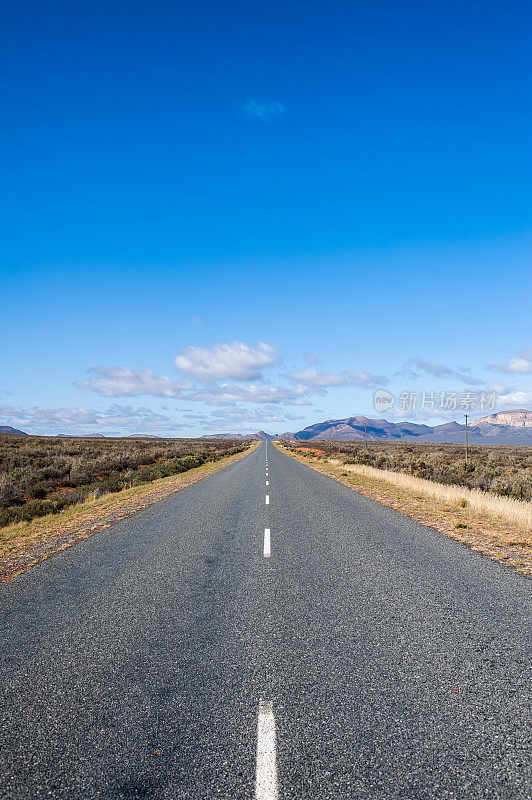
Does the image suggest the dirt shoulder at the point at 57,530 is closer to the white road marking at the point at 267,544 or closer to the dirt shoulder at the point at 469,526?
the white road marking at the point at 267,544

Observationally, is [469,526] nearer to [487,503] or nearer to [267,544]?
[487,503]

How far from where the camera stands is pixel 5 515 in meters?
12.5

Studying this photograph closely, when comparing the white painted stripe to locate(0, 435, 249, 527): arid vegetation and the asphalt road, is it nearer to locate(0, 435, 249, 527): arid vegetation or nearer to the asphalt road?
the asphalt road

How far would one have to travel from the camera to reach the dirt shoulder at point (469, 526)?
26.6 ft

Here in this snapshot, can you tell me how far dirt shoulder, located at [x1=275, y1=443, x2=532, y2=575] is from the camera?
8094 millimetres

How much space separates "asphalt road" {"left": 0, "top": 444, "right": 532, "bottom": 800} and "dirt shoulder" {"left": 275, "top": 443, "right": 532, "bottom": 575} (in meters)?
0.73

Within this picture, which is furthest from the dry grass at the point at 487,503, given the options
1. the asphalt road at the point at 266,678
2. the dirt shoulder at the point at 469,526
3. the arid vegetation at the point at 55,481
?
the arid vegetation at the point at 55,481

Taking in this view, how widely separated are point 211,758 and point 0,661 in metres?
2.63

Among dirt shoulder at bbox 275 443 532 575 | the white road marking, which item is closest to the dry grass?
dirt shoulder at bbox 275 443 532 575

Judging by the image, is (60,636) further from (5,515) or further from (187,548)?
(5,515)

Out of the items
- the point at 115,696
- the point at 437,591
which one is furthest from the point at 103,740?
the point at 437,591

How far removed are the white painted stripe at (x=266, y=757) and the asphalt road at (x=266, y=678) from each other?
0.01 metres

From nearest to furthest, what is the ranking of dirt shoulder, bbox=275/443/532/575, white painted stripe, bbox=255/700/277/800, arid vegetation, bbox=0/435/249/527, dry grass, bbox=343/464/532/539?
1. white painted stripe, bbox=255/700/277/800
2. dirt shoulder, bbox=275/443/532/575
3. dry grass, bbox=343/464/532/539
4. arid vegetation, bbox=0/435/249/527

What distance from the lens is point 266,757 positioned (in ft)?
9.41
